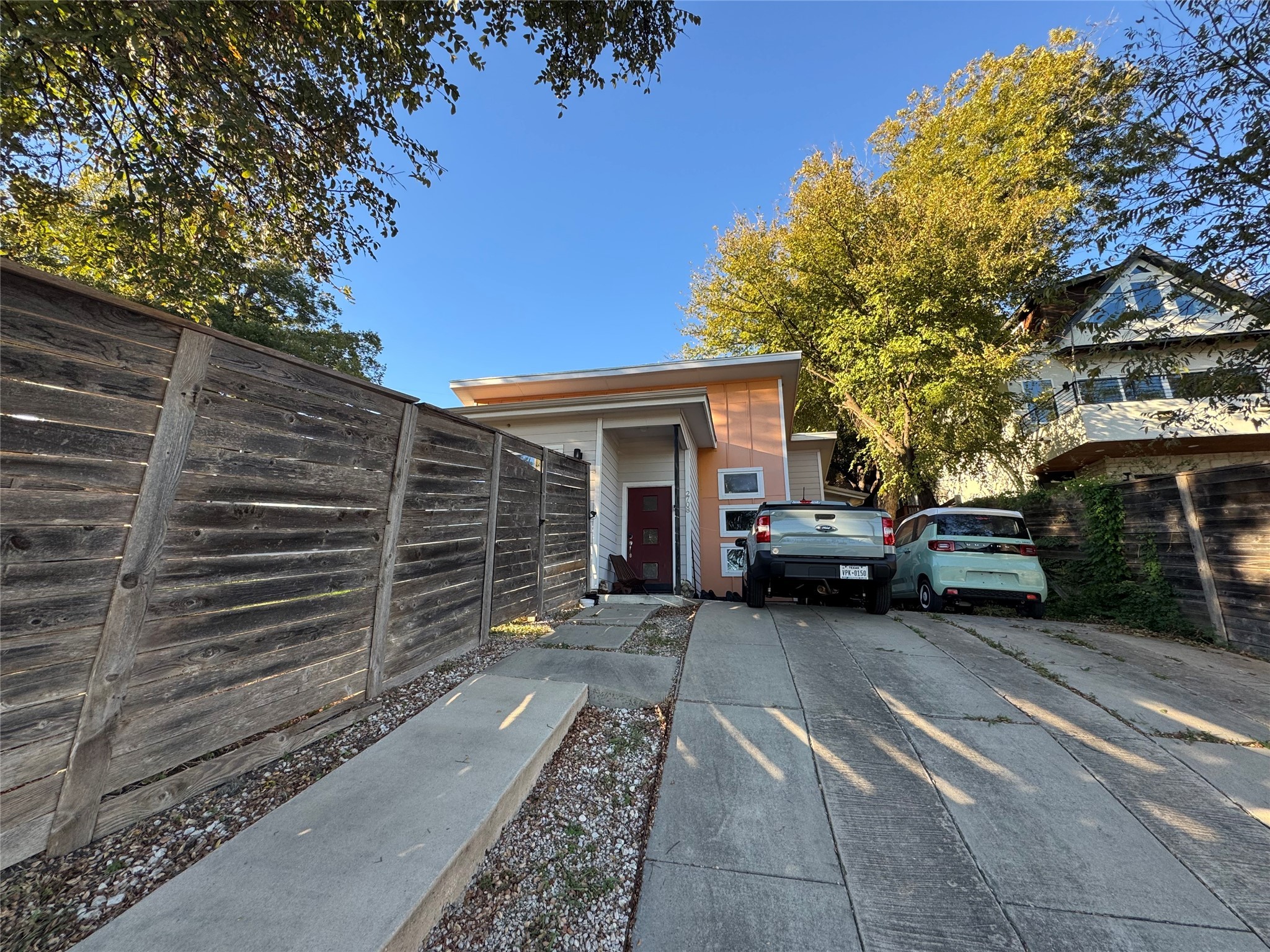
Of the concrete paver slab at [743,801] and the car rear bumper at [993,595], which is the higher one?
the car rear bumper at [993,595]

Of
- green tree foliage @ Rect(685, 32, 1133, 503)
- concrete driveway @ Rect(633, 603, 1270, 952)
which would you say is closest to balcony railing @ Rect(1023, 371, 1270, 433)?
green tree foliage @ Rect(685, 32, 1133, 503)

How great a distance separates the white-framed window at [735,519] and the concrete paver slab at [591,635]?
5.00m

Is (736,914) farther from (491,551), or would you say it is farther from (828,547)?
(828,547)

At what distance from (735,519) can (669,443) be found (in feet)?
7.57

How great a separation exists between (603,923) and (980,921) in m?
1.35

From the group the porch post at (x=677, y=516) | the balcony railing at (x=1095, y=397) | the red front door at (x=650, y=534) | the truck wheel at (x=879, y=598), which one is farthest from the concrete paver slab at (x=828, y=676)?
the balcony railing at (x=1095, y=397)

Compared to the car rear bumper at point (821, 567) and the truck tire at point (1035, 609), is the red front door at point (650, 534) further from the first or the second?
the truck tire at point (1035, 609)

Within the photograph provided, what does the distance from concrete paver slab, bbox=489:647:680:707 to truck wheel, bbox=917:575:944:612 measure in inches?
206

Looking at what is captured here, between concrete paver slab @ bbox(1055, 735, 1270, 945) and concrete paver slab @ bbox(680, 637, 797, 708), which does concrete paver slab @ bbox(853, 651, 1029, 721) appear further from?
concrete paver slab @ bbox(680, 637, 797, 708)

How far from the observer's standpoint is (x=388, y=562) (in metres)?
3.02

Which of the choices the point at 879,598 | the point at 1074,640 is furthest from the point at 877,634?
the point at 1074,640

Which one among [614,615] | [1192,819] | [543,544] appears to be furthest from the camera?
[614,615]

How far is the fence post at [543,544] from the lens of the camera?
17.9 ft

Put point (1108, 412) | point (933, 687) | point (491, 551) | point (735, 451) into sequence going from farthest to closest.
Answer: point (1108, 412)
point (735, 451)
point (491, 551)
point (933, 687)
